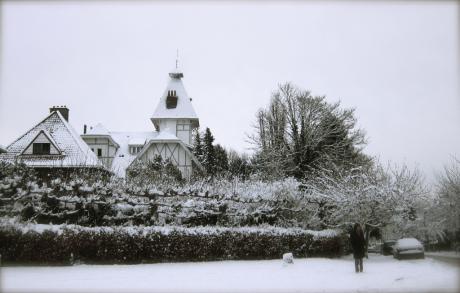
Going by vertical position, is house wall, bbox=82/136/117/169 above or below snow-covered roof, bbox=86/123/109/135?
below

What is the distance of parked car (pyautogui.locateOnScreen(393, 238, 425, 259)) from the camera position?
47.3 feet

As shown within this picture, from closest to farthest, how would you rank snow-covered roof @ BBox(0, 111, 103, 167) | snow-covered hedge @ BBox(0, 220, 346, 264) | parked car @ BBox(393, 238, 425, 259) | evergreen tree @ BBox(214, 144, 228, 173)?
snow-covered hedge @ BBox(0, 220, 346, 264)
parked car @ BBox(393, 238, 425, 259)
snow-covered roof @ BBox(0, 111, 103, 167)
evergreen tree @ BBox(214, 144, 228, 173)

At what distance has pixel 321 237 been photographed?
1778 cm

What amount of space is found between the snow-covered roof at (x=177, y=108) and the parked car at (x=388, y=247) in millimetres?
33676

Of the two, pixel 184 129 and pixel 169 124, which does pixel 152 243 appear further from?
pixel 169 124

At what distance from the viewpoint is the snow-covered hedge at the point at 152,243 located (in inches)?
511

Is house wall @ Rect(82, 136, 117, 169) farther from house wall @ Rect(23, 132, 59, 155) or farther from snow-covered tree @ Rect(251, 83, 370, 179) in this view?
snow-covered tree @ Rect(251, 83, 370, 179)

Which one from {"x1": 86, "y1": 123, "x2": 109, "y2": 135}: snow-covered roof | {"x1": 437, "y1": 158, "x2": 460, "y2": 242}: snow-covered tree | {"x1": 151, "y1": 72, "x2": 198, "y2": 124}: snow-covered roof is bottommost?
{"x1": 437, "y1": 158, "x2": 460, "y2": 242}: snow-covered tree

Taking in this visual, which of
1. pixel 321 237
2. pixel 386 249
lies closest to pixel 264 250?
pixel 321 237

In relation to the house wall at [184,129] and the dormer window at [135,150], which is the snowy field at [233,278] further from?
the house wall at [184,129]

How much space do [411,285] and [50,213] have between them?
12600 millimetres

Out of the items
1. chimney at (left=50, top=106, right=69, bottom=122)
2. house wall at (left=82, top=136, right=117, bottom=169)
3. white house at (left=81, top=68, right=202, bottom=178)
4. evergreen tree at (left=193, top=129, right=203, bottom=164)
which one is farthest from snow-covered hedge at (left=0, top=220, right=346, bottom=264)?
house wall at (left=82, top=136, right=117, bottom=169)

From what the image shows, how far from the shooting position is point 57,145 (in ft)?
88.7

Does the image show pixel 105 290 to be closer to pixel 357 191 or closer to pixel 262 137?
pixel 357 191
